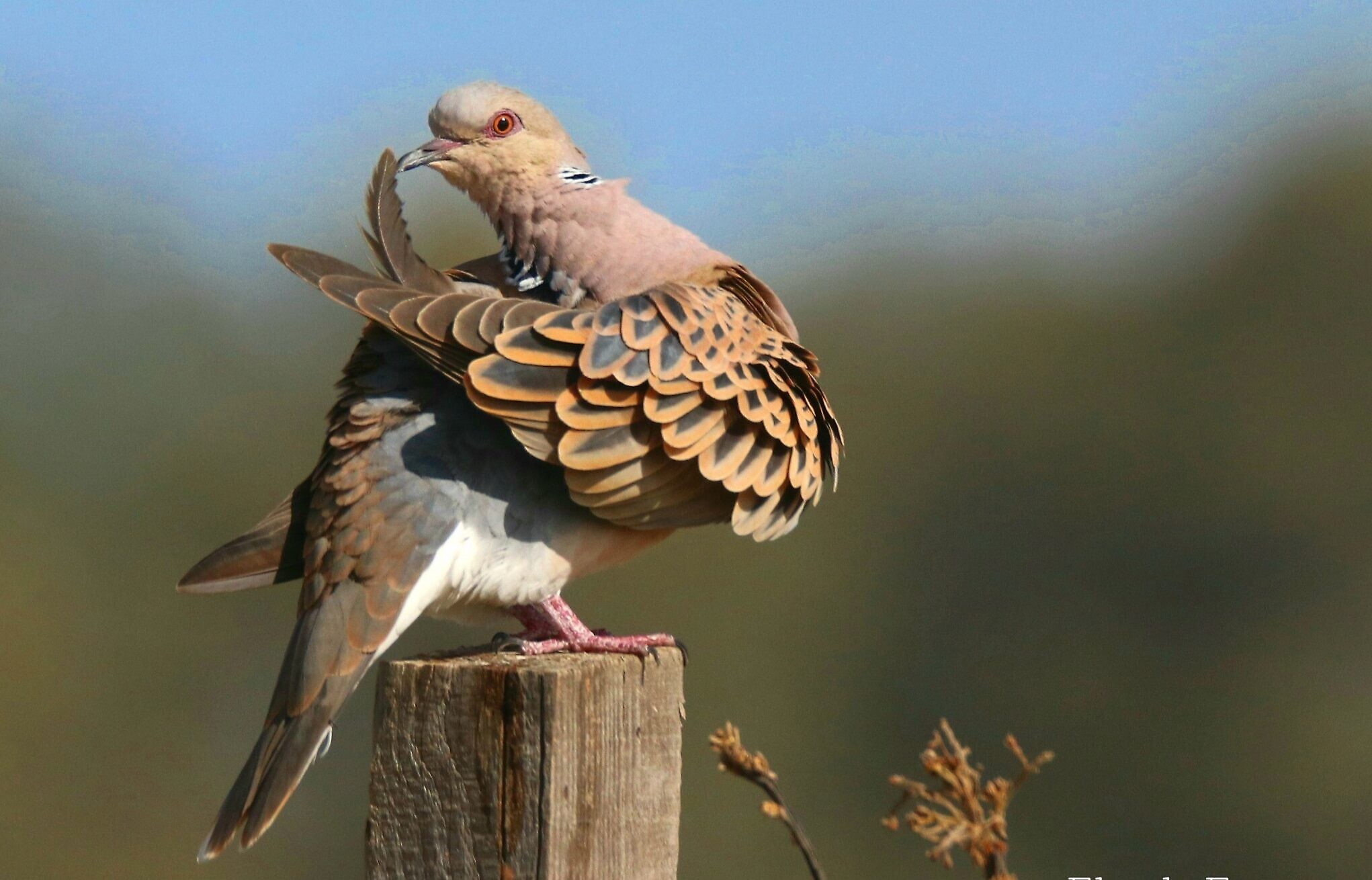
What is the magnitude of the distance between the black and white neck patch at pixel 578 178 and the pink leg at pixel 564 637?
41.1 inches

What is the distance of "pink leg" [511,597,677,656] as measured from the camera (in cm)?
343

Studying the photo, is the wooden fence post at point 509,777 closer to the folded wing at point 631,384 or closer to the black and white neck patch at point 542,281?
the folded wing at point 631,384

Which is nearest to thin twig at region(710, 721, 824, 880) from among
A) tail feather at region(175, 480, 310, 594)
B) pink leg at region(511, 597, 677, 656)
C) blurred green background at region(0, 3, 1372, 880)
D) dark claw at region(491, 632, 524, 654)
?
pink leg at region(511, 597, 677, 656)

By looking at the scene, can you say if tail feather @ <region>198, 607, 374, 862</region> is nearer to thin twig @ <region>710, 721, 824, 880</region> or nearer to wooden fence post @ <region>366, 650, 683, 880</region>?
wooden fence post @ <region>366, 650, 683, 880</region>

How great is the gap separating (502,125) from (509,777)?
187 cm

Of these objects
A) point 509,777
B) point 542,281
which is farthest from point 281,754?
point 542,281

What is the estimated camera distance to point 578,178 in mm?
4020

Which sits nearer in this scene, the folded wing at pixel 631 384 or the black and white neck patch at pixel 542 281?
the folded wing at pixel 631 384

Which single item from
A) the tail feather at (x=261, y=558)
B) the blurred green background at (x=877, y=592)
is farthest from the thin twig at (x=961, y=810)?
the blurred green background at (x=877, y=592)

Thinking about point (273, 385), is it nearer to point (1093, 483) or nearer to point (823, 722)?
point (823, 722)

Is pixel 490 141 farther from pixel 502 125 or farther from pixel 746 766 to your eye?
pixel 746 766

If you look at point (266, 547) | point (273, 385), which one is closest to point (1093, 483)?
point (273, 385)

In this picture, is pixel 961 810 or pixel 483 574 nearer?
pixel 961 810

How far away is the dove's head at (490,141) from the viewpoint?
404cm
